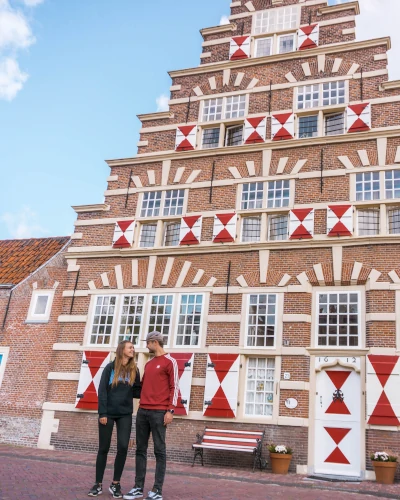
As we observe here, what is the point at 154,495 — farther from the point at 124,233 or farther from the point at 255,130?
the point at 255,130

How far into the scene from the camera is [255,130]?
48.1 feet

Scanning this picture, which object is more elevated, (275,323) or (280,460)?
(275,323)

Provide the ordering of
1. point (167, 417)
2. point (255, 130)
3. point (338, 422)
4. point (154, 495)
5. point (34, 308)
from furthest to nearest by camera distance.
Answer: point (34, 308) < point (255, 130) < point (338, 422) < point (167, 417) < point (154, 495)

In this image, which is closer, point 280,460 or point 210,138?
point 280,460

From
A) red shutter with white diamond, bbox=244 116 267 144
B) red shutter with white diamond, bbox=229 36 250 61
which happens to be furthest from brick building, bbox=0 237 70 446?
red shutter with white diamond, bbox=229 36 250 61

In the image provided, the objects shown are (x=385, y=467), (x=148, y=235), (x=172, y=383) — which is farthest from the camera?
(x=148, y=235)

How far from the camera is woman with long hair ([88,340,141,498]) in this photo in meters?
6.41

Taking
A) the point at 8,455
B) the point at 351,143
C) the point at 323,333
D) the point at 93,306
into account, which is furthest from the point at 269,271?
the point at 8,455

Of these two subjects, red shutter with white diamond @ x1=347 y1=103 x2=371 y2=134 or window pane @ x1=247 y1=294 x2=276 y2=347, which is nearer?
window pane @ x1=247 y1=294 x2=276 y2=347

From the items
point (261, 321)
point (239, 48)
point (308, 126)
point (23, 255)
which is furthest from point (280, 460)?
point (239, 48)

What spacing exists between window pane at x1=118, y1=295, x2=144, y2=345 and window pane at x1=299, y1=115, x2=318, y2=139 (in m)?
6.39

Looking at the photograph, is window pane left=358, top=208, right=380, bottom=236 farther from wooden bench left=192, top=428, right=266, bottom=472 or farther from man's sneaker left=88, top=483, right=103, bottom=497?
man's sneaker left=88, top=483, right=103, bottom=497

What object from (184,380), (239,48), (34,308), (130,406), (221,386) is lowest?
(130,406)

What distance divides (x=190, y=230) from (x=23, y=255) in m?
6.83
